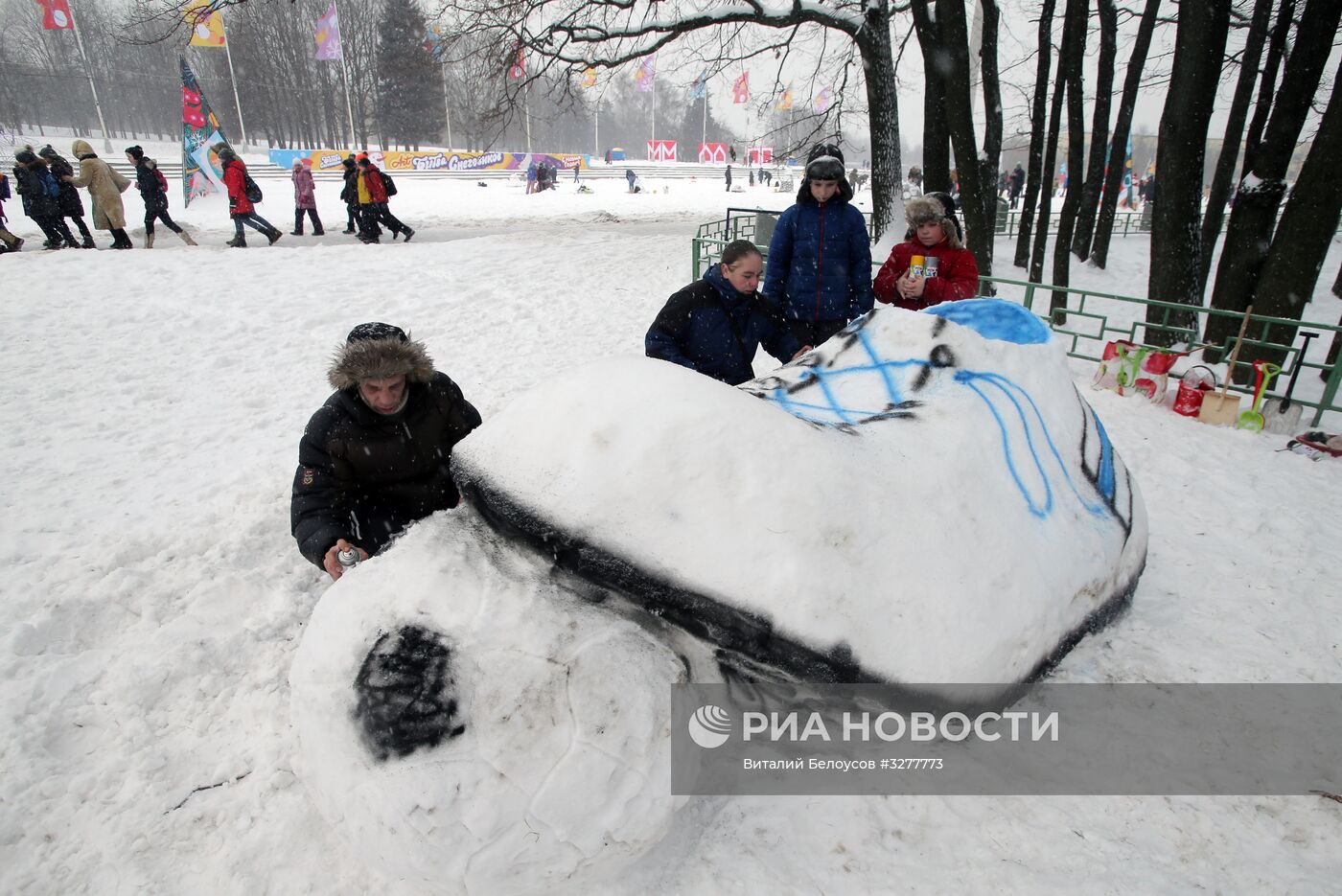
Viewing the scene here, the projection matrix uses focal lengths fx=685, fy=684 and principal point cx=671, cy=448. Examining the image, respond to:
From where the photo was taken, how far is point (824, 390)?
2.60 meters

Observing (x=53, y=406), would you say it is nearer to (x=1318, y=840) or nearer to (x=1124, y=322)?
(x=1318, y=840)

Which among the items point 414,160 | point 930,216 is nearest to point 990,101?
point 930,216

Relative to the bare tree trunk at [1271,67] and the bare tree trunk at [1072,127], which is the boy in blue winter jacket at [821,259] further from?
the bare tree trunk at [1271,67]

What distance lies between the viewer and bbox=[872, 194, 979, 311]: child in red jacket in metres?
4.02

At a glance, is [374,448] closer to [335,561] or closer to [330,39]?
[335,561]

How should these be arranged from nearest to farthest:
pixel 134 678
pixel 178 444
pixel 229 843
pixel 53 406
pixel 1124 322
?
pixel 229 843 < pixel 134 678 < pixel 178 444 < pixel 53 406 < pixel 1124 322

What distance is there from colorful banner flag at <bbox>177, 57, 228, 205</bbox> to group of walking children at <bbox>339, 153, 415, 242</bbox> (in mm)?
7026

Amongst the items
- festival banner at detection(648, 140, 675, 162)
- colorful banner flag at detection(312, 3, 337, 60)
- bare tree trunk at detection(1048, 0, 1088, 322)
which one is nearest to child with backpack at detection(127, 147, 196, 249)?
bare tree trunk at detection(1048, 0, 1088, 322)

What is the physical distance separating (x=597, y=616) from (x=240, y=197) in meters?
11.7

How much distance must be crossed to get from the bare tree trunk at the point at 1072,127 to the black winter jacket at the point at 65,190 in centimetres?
1429

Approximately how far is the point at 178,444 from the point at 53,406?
1.37 m

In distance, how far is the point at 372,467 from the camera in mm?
2623

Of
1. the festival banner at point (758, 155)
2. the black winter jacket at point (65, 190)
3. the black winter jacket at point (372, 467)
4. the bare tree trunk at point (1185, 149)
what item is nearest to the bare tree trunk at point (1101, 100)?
the bare tree trunk at point (1185, 149)

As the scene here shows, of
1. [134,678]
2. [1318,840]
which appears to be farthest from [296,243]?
[1318,840]
